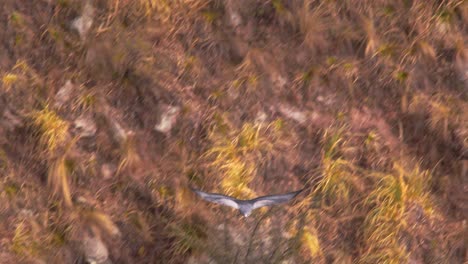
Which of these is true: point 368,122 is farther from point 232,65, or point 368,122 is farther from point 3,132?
point 3,132

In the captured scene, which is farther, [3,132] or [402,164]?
[402,164]

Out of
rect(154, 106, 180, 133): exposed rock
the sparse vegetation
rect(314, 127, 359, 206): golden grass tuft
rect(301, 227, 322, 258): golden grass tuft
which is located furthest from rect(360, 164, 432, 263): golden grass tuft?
rect(154, 106, 180, 133): exposed rock

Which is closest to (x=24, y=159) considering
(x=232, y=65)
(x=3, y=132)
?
(x=3, y=132)

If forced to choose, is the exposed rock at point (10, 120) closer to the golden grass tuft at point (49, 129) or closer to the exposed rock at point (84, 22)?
the golden grass tuft at point (49, 129)

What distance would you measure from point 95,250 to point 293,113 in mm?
1594

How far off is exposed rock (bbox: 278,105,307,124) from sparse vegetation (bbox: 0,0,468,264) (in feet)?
0.05

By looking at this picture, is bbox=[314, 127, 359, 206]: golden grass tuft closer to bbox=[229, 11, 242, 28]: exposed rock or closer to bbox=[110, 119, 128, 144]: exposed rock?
bbox=[229, 11, 242, 28]: exposed rock

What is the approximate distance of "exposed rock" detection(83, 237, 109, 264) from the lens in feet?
12.7

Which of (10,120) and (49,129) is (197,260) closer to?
(49,129)

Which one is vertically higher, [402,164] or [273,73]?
[273,73]

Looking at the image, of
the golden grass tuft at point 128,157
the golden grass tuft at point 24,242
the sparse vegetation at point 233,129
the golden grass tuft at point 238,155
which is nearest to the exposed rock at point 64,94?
the sparse vegetation at point 233,129

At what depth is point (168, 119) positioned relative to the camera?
4.28 m

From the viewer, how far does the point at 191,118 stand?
430 cm

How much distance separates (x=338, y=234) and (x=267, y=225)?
496 millimetres
